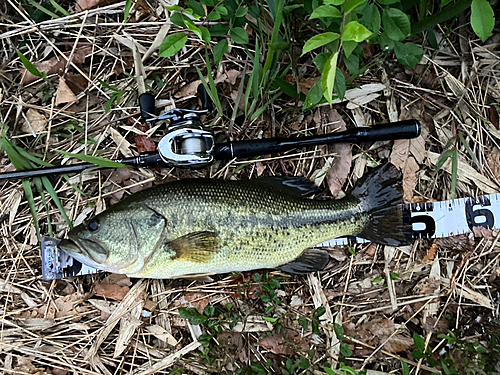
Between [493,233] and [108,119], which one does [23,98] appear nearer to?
[108,119]

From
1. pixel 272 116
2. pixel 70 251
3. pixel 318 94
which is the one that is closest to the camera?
pixel 318 94

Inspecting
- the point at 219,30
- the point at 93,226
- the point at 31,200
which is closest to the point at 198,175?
the point at 93,226

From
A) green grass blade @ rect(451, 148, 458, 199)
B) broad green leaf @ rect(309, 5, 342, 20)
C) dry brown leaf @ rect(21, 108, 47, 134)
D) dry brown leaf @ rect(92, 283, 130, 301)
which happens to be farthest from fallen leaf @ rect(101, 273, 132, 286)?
green grass blade @ rect(451, 148, 458, 199)

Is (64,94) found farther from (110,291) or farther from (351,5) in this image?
(351,5)

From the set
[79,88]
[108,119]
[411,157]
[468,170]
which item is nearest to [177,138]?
[108,119]

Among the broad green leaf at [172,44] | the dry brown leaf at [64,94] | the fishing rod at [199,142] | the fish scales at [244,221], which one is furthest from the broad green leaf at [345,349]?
the dry brown leaf at [64,94]
